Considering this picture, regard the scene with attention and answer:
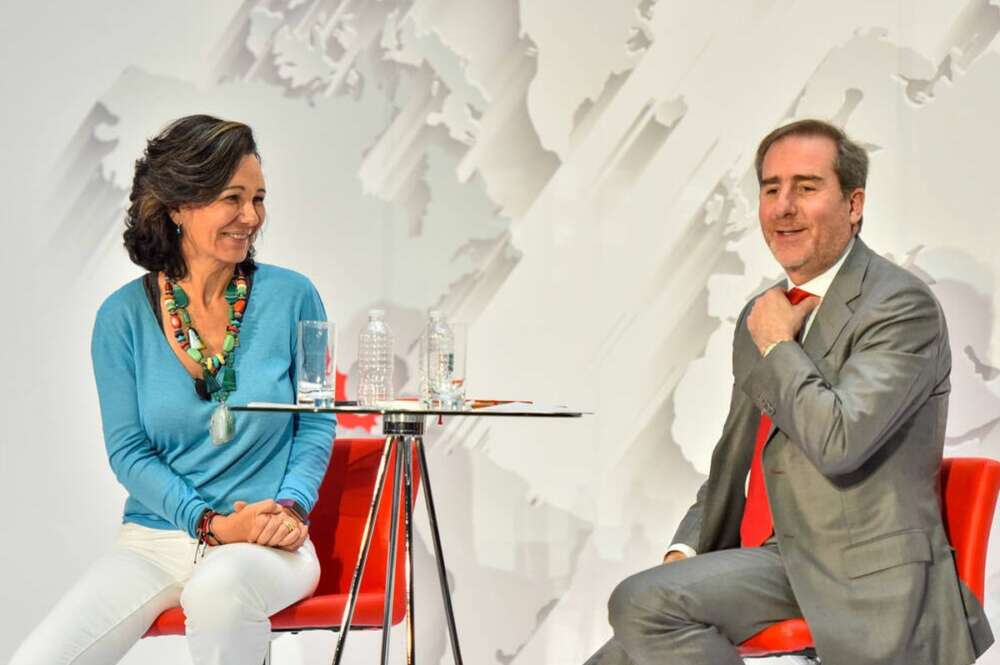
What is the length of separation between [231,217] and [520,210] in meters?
1.34

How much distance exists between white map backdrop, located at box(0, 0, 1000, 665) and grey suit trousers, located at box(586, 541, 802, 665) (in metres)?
1.48

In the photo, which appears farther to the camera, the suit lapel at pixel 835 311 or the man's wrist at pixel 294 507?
the man's wrist at pixel 294 507

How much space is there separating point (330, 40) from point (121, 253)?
1002 millimetres

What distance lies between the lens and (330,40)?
389 cm

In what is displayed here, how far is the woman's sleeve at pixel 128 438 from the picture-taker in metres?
2.74

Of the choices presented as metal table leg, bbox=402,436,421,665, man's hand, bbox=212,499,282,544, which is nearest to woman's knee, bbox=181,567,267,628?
man's hand, bbox=212,499,282,544

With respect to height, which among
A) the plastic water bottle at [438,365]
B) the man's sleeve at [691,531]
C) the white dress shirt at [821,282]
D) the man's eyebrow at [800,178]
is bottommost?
the man's sleeve at [691,531]

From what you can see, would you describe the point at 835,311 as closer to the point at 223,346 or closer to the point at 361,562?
the point at 361,562

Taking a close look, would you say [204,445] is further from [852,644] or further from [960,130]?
[960,130]

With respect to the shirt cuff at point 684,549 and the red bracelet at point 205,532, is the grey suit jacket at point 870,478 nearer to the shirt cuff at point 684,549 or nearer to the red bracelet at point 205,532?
the shirt cuff at point 684,549

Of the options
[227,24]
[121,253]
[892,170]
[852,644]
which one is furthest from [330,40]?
[852,644]

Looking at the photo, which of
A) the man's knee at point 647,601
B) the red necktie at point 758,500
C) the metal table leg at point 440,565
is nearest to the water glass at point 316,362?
the metal table leg at point 440,565

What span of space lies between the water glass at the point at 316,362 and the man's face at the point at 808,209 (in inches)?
42.3

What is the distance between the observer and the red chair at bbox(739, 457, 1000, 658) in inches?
98.3
